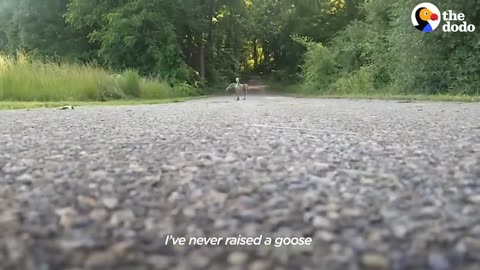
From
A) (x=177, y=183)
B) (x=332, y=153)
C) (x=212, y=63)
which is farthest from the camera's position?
(x=212, y=63)

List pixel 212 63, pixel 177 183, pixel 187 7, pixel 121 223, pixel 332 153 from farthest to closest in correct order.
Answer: pixel 212 63 < pixel 187 7 < pixel 332 153 < pixel 177 183 < pixel 121 223

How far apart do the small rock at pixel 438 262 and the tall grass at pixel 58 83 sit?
7556mm

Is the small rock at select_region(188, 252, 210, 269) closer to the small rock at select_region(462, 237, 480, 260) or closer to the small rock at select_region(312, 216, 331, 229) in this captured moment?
the small rock at select_region(312, 216, 331, 229)

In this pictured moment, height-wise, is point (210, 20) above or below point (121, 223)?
above

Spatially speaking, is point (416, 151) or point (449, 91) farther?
point (449, 91)

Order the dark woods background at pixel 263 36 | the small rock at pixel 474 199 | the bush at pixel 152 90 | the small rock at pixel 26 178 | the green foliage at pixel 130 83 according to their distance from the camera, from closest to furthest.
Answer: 1. the small rock at pixel 474 199
2. the small rock at pixel 26 178
3. the dark woods background at pixel 263 36
4. the green foliage at pixel 130 83
5. the bush at pixel 152 90

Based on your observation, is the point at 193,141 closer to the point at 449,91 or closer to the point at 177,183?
the point at 177,183

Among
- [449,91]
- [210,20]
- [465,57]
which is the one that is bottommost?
[449,91]

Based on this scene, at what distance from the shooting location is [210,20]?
17703mm

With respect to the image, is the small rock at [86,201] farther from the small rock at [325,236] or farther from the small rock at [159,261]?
the small rock at [325,236]

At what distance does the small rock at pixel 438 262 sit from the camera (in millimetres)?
724

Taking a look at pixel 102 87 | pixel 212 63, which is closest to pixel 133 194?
pixel 102 87

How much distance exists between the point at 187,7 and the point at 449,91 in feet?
34.4

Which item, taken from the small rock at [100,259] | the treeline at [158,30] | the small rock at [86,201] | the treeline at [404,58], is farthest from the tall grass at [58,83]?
the small rock at [100,259]
